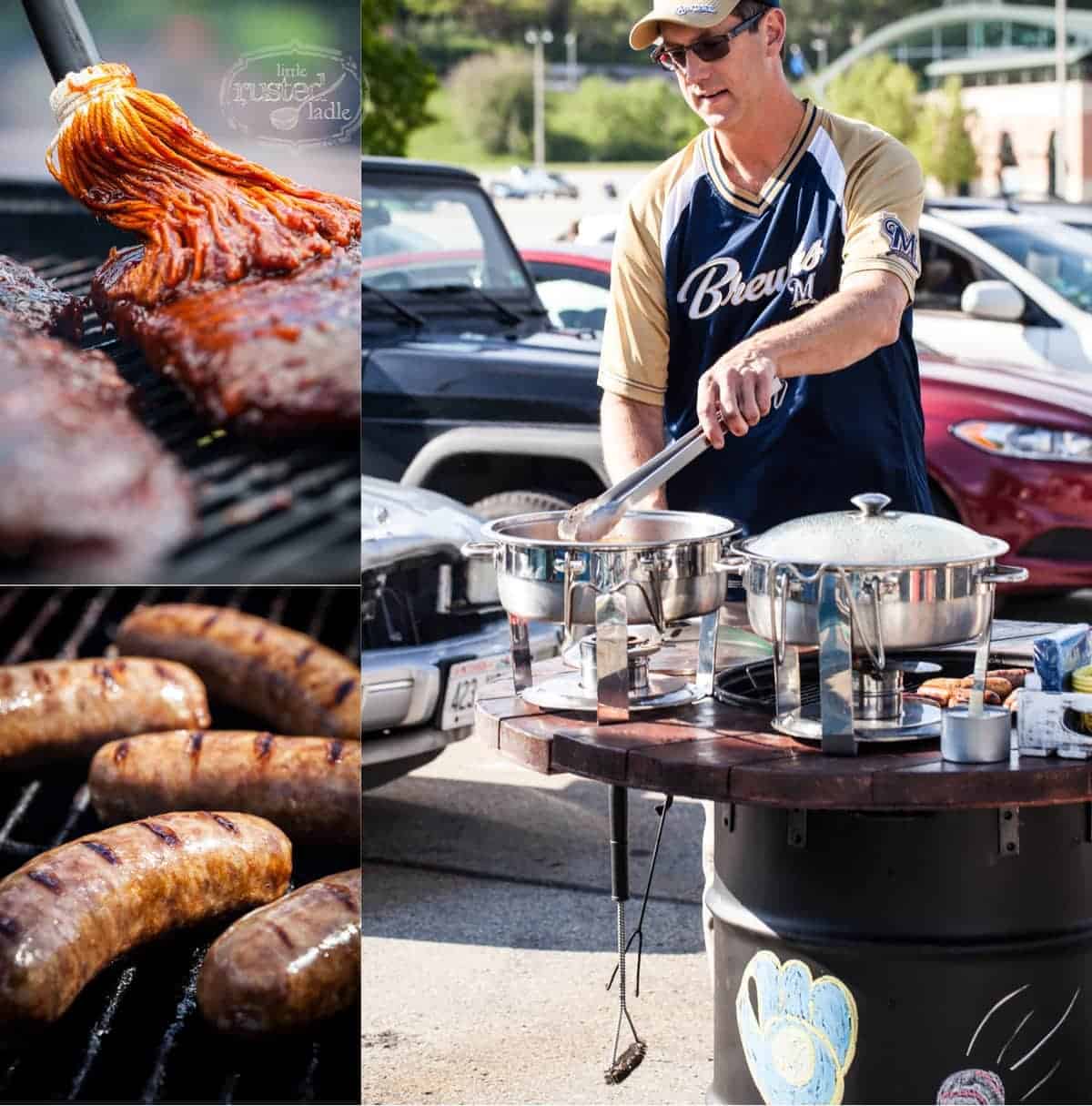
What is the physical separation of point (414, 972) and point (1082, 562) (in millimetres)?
3762

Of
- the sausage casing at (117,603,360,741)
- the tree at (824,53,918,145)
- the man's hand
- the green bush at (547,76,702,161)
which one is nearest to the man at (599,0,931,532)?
the man's hand

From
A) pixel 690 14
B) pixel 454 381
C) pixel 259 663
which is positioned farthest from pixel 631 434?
pixel 454 381

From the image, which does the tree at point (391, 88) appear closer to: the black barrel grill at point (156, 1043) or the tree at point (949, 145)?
the black barrel grill at point (156, 1043)

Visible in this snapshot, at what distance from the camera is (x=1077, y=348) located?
8.42 m

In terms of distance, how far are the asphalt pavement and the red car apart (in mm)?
2065

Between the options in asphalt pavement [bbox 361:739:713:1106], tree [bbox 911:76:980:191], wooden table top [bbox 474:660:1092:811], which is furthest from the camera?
tree [bbox 911:76:980:191]

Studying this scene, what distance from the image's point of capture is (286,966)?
8.18ft

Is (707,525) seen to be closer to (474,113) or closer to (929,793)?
(929,793)

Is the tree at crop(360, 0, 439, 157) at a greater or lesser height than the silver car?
greater

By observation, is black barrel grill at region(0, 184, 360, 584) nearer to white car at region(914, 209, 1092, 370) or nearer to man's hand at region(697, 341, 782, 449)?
man's hand at region(697, 341, 782, 449)

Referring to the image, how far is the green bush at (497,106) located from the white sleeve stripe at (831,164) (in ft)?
175

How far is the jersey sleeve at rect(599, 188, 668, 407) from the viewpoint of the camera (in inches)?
128

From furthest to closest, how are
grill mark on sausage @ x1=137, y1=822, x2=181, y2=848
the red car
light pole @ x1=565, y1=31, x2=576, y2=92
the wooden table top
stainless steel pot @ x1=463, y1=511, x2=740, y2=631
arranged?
light pole @ x1=565, y1=31, x2=576, y2=92 → the red car → grill mark on sausage @ x1=137, y1=822, x2=181, y2=848 → stainless steel pot @ x1=463, y1=511, x2=740, y2=631 → the wooden table top

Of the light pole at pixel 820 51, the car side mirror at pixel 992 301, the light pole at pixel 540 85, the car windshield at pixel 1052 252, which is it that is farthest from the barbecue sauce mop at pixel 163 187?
the light pole at pixel 820 51
